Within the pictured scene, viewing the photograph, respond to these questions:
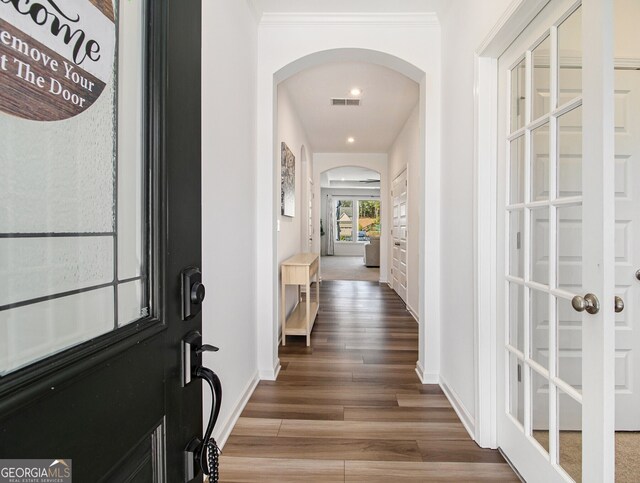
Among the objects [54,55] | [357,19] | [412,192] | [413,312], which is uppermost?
[357,19]

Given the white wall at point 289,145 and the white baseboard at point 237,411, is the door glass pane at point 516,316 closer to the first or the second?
the white baseboard at point 237,411

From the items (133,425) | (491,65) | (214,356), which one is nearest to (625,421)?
(491,65)

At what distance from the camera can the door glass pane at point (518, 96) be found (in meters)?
1.59

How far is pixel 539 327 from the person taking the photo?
1.45m

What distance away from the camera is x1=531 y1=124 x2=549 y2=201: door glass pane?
4.59 ft

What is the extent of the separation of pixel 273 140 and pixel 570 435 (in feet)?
7.99

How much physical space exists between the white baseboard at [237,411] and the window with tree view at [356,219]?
1233cm

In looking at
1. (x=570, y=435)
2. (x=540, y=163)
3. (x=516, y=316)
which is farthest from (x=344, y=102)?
(x=570, y=435)

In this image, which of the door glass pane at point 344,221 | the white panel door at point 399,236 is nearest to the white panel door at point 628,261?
the white panel door at point 399,236

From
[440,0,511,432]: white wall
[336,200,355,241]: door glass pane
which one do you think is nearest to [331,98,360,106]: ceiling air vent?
[440,0,511,432]: white wall

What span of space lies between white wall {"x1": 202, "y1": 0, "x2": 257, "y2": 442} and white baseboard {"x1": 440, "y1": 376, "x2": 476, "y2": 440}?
138 cm

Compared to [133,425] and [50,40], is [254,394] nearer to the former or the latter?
[133,425]

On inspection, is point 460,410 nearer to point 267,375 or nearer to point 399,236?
point 267,375

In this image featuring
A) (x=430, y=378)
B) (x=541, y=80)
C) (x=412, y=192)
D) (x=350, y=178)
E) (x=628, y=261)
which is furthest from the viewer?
(x=350, y=178)
